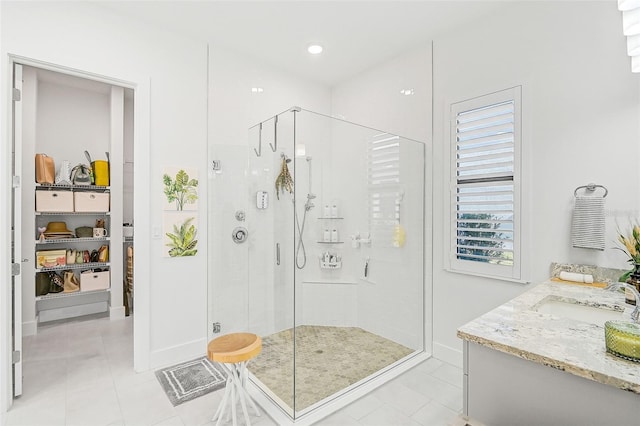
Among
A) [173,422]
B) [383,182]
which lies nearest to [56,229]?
[173,422]

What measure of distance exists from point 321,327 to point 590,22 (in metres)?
2.98

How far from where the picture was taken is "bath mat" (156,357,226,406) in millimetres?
2293

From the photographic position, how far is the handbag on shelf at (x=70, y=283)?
150 inches

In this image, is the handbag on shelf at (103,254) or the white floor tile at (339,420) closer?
the white floor tile at (339,420)

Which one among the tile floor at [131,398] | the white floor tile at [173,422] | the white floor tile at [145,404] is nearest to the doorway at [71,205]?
the tile floor at [131,398]

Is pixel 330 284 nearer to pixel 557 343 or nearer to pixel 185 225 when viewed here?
pixel 185 225

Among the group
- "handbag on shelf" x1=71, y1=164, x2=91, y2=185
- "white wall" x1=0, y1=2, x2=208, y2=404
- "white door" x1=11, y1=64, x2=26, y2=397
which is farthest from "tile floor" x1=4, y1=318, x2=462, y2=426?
"handbag on shelf" x1=71, y1=164, x2=91, y2=185

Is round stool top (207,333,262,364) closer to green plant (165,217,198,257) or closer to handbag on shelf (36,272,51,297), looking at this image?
green plant (165,217,198,257)

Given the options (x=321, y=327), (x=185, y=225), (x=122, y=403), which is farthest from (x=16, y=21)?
(x=321, y=327)

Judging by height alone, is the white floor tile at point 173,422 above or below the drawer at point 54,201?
below

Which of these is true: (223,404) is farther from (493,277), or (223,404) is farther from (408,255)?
(493,277)

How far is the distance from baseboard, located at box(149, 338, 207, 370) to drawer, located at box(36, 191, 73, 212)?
7.67ft

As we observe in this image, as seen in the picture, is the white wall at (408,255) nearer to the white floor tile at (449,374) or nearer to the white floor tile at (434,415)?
the white floor tile at (449,374)

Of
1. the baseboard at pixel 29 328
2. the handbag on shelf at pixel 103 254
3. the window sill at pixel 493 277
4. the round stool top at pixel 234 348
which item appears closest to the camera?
the round stool top at pixel 234 348
